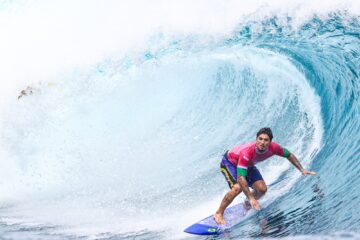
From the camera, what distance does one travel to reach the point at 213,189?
785cm

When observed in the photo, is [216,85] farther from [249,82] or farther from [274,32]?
[274,32]

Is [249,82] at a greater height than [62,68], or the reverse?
[62,68]

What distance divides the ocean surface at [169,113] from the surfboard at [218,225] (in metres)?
0.17

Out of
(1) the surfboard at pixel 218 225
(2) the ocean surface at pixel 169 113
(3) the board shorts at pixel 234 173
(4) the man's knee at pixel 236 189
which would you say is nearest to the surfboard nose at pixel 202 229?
(1) the surfboard at pixel 218 225

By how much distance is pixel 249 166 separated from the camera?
19.6ft

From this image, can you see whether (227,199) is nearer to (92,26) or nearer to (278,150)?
(278,150)

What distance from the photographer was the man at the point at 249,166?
544cm

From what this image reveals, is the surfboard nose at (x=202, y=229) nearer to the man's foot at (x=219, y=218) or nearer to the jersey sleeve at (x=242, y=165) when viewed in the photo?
the man's foot at (x=219, y=218)

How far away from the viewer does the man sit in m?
5.44

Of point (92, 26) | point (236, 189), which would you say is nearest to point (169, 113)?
point (92, 26)

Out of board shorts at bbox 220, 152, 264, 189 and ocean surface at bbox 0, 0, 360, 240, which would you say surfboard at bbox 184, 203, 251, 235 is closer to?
ocean surface at bbox 0, 0, 360, 240

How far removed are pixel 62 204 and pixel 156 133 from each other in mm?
3898

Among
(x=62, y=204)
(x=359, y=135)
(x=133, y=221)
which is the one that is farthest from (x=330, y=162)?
(x=62, y=204)

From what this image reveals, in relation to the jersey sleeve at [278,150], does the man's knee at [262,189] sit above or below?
below
